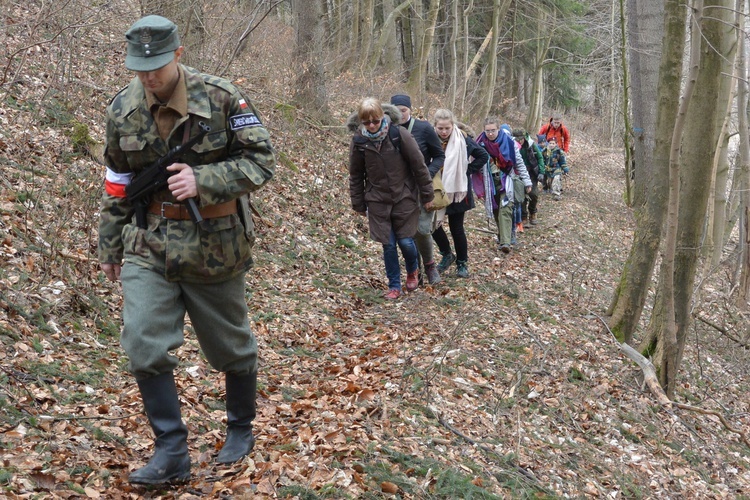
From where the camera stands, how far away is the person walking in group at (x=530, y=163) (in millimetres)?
14031

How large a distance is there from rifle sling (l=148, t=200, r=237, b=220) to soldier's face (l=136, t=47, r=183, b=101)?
0.53 m

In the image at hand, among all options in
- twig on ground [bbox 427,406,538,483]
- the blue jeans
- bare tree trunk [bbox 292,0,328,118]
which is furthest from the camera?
bare tree trunk [bbox 292,0,328,118]

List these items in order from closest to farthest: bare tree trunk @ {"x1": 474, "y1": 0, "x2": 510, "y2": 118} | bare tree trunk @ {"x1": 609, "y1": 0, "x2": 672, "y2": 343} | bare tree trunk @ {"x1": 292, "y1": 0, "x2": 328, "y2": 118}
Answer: bare tree trunk @ {"x1": 609, "y1": 0, "x2": 672, "y2": 343}
bare tree trunk @ {"x1": 292, "y1": 0, "x2": 328, "y2": 118}
bare tree trunk @ {"x1": 474, "y1": 0, "x2": 510, "y2": 118}

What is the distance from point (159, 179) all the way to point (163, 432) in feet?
4.18

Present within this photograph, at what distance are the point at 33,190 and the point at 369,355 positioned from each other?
11.6 feet

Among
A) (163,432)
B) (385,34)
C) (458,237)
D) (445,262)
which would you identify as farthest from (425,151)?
(385,34)

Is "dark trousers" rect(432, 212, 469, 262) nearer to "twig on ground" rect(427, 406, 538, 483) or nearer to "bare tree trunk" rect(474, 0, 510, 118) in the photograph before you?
"twig on ground" rect(427, 406, 538, 483)

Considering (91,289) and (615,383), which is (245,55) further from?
(615,383)

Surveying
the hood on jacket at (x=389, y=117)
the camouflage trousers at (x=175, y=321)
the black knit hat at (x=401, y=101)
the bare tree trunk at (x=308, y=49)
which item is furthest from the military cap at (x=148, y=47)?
the bare tree trunk at (x=308, y=49)

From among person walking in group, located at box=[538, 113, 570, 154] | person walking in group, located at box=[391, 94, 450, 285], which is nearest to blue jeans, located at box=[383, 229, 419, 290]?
person walking in group, located at box=[391, 94, 450, 285]

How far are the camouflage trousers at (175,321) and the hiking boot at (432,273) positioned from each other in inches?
208

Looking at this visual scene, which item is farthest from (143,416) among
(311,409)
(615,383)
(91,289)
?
(615,383)

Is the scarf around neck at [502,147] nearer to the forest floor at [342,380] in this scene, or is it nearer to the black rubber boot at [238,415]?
the forest floor at [342,380]

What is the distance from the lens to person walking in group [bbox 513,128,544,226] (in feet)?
46.0
